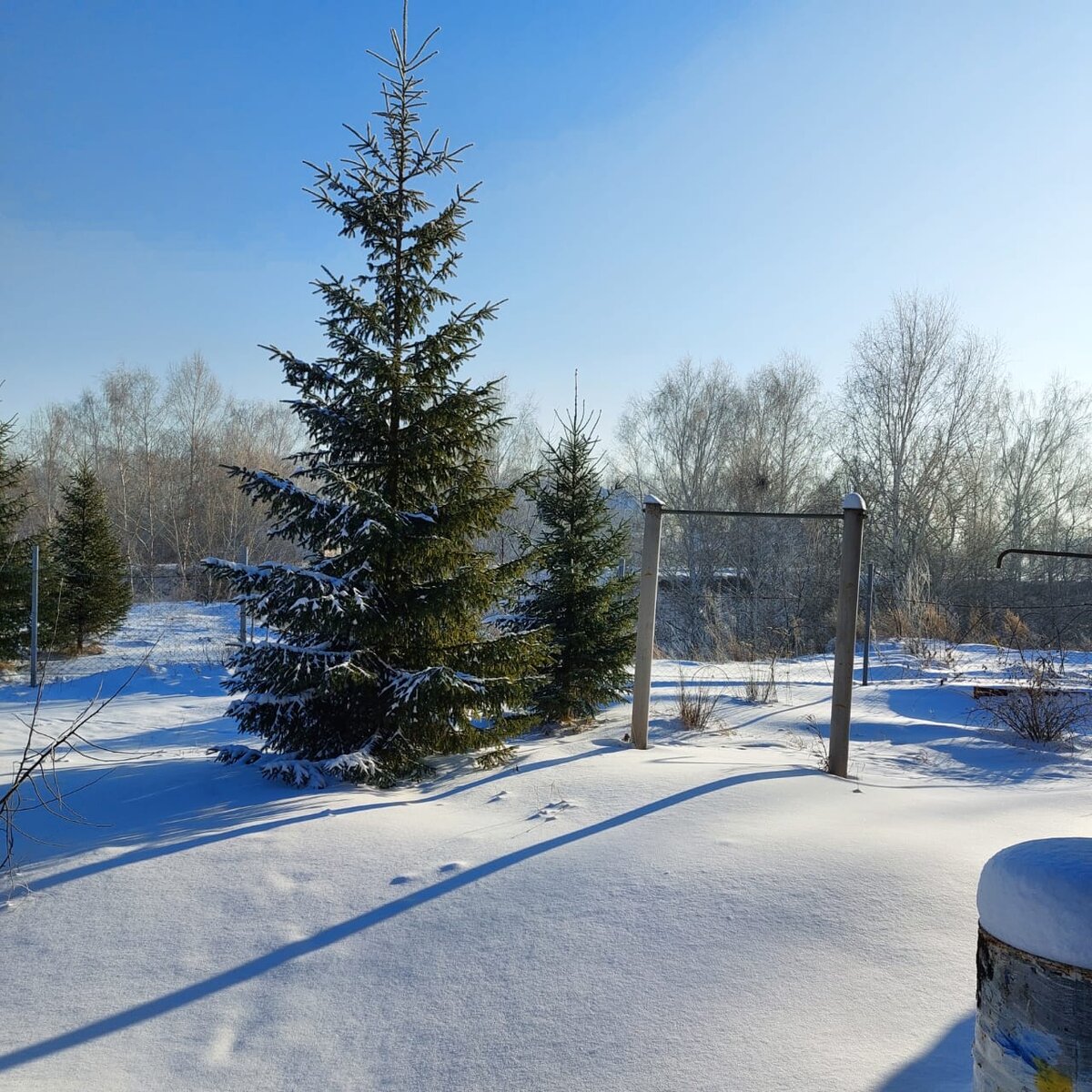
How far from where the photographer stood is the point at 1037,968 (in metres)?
1.38

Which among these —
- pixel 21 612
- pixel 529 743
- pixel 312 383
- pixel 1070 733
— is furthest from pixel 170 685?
pixel 1070 733

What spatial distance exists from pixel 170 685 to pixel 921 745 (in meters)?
10.7

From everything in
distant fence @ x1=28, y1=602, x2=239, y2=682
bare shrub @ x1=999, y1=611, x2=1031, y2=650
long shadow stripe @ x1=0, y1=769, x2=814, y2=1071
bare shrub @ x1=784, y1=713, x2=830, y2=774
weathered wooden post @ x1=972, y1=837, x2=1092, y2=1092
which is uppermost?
weathered wooden post @ x1=972, y1=837, x2=1092, y2=1092

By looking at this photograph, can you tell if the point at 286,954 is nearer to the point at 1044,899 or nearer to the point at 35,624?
the point at 1044,899

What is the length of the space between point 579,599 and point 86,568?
12249 mm

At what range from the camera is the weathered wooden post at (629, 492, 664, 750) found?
21.7 ft

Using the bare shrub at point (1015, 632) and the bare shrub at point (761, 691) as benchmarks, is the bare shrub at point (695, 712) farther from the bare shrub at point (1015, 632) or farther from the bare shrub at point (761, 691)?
the bare shrub at point (1015, 632)

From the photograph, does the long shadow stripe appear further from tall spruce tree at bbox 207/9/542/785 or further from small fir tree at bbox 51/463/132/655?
small fir tree at bbox 51/463/132/655

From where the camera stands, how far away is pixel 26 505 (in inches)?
564

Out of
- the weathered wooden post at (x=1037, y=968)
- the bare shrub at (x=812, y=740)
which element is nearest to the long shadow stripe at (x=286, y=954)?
the weathered wooden post at (x=1037, y=968)

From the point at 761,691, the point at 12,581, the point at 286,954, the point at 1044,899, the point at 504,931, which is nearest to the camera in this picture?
the point at 1044,899

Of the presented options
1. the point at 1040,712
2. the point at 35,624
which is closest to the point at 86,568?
the point at 35,624

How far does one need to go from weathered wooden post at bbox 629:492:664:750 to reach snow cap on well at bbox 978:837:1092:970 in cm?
509

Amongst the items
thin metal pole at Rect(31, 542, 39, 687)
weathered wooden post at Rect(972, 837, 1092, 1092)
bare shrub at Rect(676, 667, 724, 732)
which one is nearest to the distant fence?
thin metal pole at Rect(31, 542, 39, 687)
